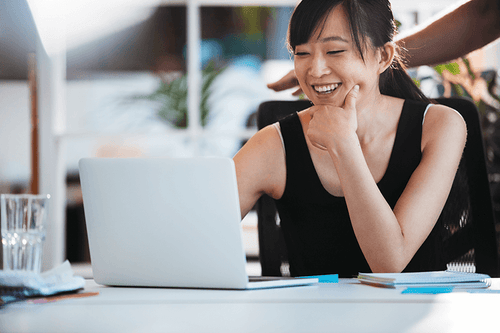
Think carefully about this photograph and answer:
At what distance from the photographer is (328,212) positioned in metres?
1.40

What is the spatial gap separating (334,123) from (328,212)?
0.28 meters

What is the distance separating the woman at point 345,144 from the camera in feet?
4.08

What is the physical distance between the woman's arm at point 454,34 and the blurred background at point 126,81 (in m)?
2.21

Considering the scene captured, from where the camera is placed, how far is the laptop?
0.73 meters

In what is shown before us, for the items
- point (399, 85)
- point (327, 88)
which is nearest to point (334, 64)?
point (327, 88)

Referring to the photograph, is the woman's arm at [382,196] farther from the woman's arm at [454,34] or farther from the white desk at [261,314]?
the white desk at [261,314]

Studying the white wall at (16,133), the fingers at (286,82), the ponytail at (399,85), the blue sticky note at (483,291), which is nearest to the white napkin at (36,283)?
the blue sticky note at (483,291)

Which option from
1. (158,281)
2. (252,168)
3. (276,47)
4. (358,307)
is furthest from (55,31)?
(358,307)

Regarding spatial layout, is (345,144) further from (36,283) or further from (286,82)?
(36,283)

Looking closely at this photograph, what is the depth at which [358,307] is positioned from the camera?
61cm

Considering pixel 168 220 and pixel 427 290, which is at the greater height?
pixel 168 220

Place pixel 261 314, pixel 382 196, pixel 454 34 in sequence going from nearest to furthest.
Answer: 1. pixel 261 314
2. pixel 382 196
3. pixel 454 34

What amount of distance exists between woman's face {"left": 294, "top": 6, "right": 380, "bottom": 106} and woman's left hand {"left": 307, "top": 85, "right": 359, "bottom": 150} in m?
0.04

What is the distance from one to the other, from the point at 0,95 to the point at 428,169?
3500mm
